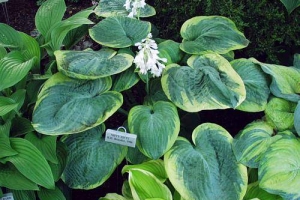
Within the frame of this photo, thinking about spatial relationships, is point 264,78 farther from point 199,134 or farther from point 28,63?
point 28,63

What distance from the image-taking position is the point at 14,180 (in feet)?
4.68

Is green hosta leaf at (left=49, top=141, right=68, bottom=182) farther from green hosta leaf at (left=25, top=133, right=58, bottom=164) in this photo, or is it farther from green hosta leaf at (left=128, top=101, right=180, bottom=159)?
green hosta leaf at (left=128, top=101, right=180, bottom=159)

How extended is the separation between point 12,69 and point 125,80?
0.42 m

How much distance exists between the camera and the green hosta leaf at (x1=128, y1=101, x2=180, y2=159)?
1.44m

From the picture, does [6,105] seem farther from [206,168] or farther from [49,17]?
[206,168]

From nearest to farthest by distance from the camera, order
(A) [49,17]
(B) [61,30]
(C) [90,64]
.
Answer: (C) [90,64] < (B) [61,30] < (A) [49,17]

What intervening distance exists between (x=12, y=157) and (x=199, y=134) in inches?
25.6

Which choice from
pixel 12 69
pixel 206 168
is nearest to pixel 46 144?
pixel 12 69

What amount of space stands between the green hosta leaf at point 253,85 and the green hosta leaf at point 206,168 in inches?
6.9

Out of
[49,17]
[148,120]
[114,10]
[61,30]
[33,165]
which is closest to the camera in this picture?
[33,165]

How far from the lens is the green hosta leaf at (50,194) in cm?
152

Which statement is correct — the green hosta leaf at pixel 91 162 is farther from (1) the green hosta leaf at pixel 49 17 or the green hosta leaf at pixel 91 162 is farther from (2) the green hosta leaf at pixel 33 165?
(1) the green hosta leaf at pixel 49 17

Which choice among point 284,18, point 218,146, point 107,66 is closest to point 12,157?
point 107,66

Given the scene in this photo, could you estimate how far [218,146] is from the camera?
1.51 meters
